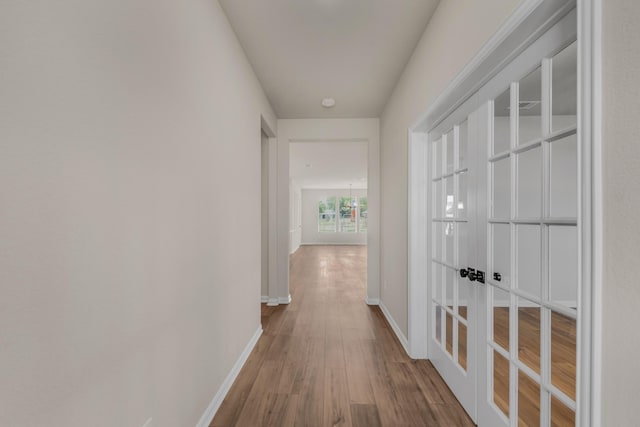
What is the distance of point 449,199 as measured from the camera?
2096 mm

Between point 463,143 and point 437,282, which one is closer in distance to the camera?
point 463,143

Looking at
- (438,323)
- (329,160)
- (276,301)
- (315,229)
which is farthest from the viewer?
(315,229)

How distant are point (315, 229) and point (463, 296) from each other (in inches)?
458

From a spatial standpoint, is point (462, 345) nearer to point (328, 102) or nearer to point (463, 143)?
point (463, 143)

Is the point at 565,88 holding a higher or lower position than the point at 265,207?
higher

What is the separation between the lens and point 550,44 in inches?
44.8

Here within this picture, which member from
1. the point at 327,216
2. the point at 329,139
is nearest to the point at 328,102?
the point at 329,139

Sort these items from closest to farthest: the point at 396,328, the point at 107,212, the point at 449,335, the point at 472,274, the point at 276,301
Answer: the point at 107,212, the point at 472,274, the point at 449,335, the point at 396,328, the point at 276,301

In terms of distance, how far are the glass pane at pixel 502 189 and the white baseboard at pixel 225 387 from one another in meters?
1.98

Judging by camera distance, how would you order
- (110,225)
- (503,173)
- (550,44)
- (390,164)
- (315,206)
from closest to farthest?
(110,225), (550,44), (503,173), (390,164), (315,206)

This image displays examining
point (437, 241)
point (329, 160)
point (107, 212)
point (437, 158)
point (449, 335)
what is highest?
point (329, 160)

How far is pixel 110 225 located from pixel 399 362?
2352 mm
